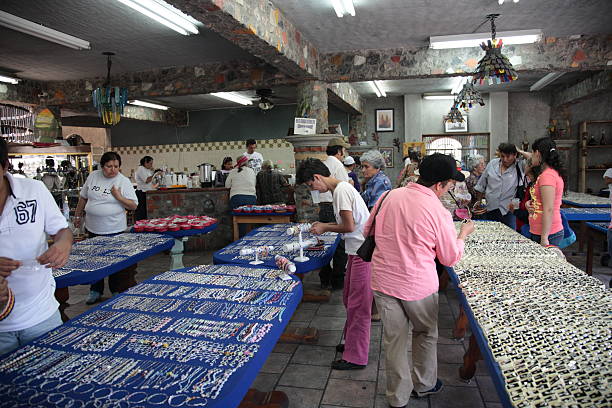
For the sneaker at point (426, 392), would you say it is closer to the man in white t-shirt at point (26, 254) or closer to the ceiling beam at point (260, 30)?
the man in white t-shirt at point (26, 254)

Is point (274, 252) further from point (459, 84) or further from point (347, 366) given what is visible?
point (459, 84)

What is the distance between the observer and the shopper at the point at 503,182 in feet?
16.9

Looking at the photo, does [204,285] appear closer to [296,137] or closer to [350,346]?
[350,346]

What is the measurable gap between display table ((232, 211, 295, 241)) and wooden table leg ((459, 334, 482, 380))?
13.5 ft

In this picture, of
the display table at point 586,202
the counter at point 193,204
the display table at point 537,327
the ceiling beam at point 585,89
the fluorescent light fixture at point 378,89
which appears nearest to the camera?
the display table at point 537,327

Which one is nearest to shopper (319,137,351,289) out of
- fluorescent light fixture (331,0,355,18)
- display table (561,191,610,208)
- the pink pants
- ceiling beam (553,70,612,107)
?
the pink pants

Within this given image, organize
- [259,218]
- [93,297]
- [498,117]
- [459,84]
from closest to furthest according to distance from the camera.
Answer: [93,297] → [259,218] → [459,84] → [498,117]

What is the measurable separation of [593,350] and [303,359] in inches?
87.9

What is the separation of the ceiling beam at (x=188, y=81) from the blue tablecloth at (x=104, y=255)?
13.2 ft

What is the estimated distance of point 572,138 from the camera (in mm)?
12102

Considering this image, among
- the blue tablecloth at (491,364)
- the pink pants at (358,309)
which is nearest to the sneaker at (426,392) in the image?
the pink pants at (358,309)

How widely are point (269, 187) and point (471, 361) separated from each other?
5362 millimetres

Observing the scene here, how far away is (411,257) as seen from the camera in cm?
241

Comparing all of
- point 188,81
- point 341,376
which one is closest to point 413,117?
point 188,81
